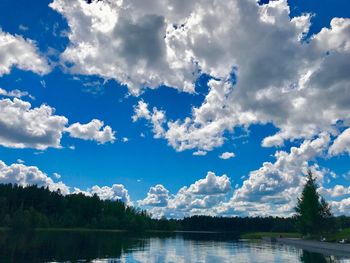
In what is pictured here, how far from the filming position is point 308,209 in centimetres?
10919

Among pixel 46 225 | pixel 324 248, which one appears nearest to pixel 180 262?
pixel 324 248

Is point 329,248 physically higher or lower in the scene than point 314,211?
lower

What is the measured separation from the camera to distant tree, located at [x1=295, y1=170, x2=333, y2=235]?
108 meters

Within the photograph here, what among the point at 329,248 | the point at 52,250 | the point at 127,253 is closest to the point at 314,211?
the point at 329,248

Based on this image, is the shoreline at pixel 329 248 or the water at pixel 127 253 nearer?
the water at pixel 127 253

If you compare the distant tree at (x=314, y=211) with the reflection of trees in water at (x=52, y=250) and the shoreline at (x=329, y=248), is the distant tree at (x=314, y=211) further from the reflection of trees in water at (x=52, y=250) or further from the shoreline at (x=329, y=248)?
the reflection of trees in water at (x=52, y=250)

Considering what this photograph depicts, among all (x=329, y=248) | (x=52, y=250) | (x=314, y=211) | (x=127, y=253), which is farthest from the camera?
(x=314, y=211)

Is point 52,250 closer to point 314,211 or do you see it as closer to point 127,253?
point 127,253

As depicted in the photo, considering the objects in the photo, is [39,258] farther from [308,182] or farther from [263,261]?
[308,182]

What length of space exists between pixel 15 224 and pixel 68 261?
135 m

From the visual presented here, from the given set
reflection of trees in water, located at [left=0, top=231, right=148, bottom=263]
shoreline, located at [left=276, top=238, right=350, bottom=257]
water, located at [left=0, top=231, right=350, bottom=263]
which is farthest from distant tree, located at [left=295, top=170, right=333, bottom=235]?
reflection of trees in water, located at [left=0, top=231, right=148, bottom=263]

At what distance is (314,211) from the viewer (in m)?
108

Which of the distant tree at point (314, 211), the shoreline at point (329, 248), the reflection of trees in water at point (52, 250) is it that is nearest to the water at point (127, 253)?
the reflection of trees in water at point (52, 250)

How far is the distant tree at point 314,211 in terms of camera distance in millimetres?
107875
